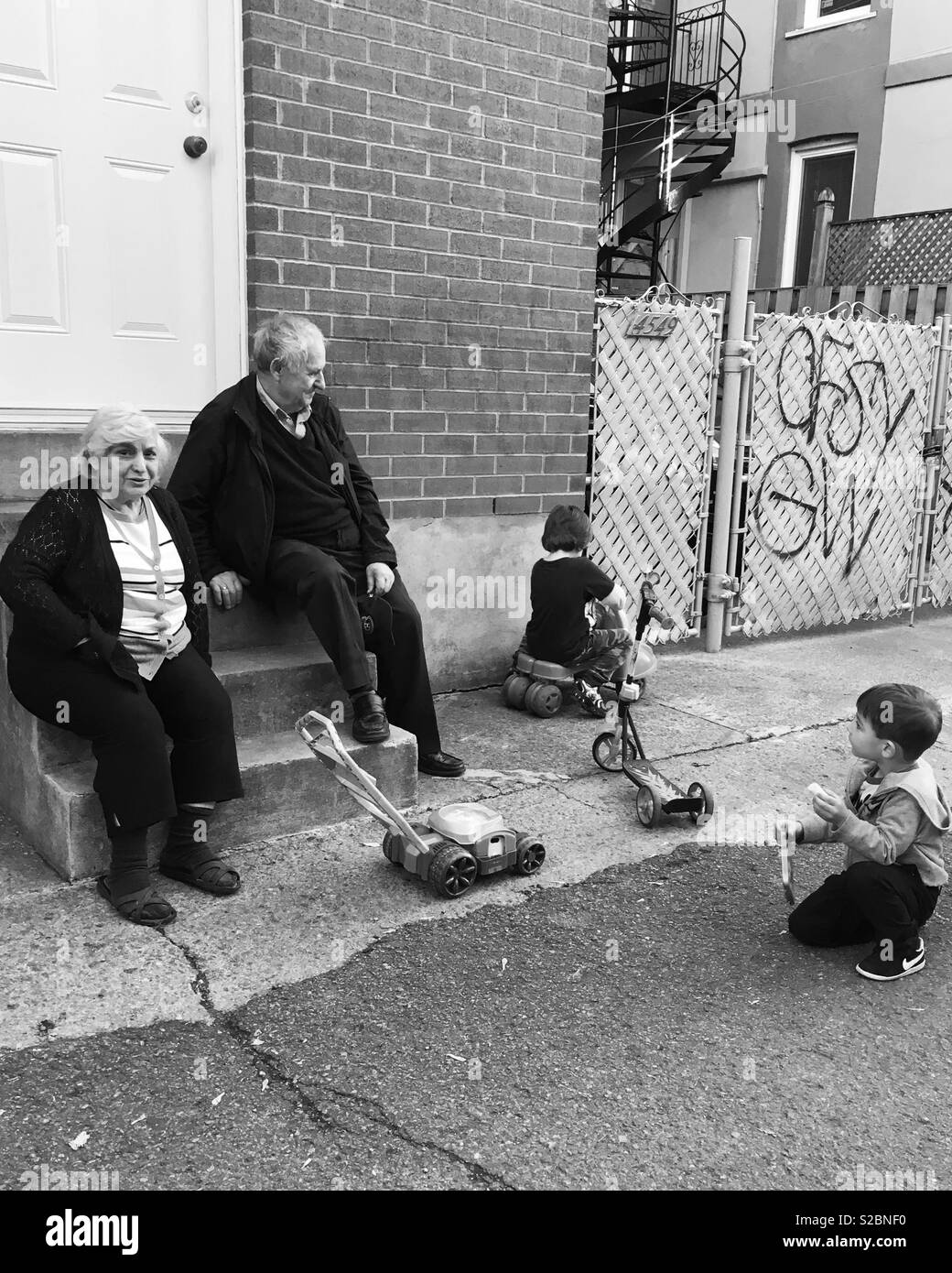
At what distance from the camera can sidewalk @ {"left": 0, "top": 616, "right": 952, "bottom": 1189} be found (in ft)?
7.77

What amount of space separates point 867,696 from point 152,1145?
2.14 meters

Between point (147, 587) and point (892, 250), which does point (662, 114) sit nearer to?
point (892, 250)

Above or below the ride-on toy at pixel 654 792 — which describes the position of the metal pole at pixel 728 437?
above

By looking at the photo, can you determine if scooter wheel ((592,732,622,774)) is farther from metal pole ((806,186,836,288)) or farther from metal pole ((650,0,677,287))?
metal pole ((650,0,677,287))

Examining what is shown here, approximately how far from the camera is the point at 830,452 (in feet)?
24.6

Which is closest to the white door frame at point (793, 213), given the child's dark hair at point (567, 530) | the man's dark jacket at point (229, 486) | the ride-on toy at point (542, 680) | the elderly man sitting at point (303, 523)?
the child's dark hair at point (567, 530)

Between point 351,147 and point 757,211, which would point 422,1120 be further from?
point 757,211

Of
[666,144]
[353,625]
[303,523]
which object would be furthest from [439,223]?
[666,144]

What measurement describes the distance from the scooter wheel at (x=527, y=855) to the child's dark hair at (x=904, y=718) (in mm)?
1196

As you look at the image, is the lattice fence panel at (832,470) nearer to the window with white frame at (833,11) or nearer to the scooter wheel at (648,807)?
the scooter wheel at (648,807)

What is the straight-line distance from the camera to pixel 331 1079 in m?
2.59

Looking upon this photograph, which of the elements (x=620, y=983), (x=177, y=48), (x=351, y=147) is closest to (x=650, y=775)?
(x=620, y=983)

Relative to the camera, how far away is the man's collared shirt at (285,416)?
14.3ft

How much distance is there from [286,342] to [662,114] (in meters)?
13.6
